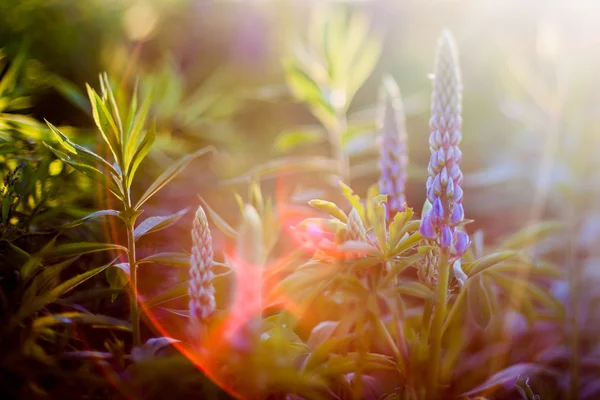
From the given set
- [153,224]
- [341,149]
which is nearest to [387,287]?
[153,224]

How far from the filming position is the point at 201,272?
0.72 m

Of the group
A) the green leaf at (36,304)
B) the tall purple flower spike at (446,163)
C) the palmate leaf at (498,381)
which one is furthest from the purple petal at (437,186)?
the green leaf at (36,304)

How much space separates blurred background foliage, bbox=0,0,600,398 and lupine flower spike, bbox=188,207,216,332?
12.7 inches

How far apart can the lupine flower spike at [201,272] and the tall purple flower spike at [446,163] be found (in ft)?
1.06

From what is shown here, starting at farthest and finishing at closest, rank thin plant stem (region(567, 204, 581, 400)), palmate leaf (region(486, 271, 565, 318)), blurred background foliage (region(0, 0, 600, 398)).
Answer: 1. thin plant stem (region(567, 204, 581, 400))
2. blurred background foliage (region(0, 0, 600, 398))
3. palmate leaf (region(486, 271, 565, 318))

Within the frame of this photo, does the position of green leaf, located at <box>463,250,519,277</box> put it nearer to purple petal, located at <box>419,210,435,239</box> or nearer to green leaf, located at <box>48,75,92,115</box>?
purple petal, located at <box>419,210,435,239</box>

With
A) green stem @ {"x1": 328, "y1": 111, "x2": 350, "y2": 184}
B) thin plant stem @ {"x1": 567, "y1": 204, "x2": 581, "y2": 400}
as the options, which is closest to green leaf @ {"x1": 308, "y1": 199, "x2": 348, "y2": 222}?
green stem @ {"x1": 328, "y1": 111, "x2": 350, "y2": 184}

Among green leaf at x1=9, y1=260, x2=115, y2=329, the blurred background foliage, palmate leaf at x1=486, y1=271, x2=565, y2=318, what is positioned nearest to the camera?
green leaf at x1=9, y1=260, x2=115, y2=329

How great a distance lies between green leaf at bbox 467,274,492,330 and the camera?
0.77 m

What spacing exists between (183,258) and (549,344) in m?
1.37

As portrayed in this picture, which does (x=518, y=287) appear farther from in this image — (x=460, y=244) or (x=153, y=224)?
(x=153, y=224)

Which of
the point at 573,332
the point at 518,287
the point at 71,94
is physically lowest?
the point at 573,332

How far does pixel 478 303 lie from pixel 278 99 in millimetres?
1784

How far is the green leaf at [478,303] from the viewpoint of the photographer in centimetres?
77
